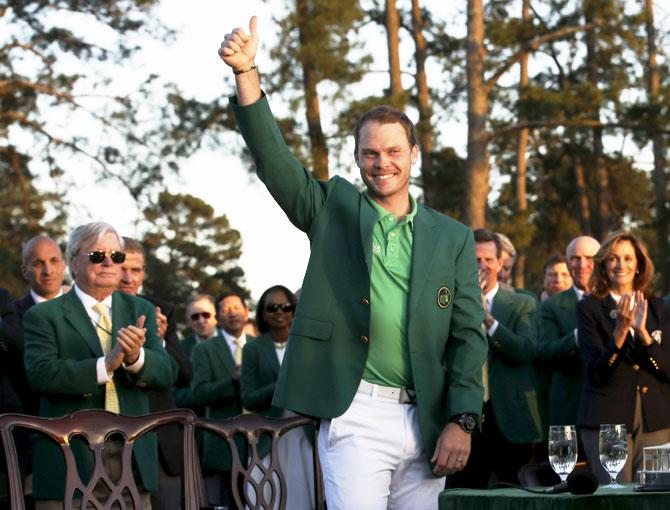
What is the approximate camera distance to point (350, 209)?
4.65 meters

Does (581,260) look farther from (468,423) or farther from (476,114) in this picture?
(476,114)

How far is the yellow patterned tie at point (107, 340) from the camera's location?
6.44 metres

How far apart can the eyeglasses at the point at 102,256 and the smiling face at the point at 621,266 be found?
2922 millimetres

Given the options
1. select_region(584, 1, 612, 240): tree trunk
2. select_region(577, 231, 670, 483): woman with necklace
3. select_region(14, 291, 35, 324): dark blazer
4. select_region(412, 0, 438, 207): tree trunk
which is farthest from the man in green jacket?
select_region(584, 1, 612, 240): tree trunk

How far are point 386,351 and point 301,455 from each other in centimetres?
397

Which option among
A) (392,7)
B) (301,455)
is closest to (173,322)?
(301,455)

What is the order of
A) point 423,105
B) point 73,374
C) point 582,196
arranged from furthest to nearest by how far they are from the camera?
point 582,196 → point 423,105 → point 73,374

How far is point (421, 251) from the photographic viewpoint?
4598 mm

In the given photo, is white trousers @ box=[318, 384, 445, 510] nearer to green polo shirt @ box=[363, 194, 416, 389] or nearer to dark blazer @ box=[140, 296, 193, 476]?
green polo shirt @ box=[363, 194, 416, 389]

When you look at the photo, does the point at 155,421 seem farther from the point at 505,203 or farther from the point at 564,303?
the point at 505,203

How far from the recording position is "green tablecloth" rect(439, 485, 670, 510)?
153 inches

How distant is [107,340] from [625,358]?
9.55 ft

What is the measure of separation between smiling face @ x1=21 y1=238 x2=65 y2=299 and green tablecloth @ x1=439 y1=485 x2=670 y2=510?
4.69 metres

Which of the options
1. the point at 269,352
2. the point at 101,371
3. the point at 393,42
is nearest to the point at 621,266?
the point at 269,352
